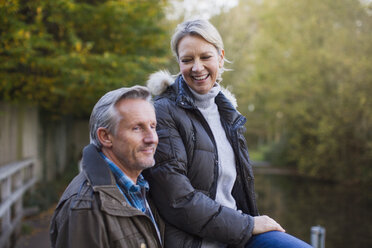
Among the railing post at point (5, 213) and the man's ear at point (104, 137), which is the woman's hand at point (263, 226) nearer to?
the man's ear at point (104, 137)

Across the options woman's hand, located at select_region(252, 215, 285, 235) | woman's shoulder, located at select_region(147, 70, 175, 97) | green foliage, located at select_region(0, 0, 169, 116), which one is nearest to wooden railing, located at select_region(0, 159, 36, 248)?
green foliage, located at select_region(0, 0, 169, 116)

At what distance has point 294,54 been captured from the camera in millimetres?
18047

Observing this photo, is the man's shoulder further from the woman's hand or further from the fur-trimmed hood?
the woman's hand

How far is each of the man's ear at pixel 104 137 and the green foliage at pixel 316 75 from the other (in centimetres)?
1276

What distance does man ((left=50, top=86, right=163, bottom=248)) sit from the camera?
4.82 feet

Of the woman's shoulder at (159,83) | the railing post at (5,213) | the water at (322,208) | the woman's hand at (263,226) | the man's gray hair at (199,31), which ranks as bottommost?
the water at (322,208)

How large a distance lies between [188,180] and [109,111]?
1.82ft

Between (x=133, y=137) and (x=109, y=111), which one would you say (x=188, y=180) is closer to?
(x=133, y=137)

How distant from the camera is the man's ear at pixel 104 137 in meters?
1.66

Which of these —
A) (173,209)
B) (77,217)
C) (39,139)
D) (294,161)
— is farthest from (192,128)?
(294,161)

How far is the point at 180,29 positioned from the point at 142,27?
20.1 feet

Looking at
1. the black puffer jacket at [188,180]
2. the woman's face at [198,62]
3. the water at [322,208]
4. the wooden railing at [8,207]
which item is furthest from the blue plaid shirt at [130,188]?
the water at [322,208]

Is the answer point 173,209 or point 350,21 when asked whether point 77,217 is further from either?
point 350,21

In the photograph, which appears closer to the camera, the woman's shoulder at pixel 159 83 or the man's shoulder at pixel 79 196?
the man's shoulder at pixel 79 196
